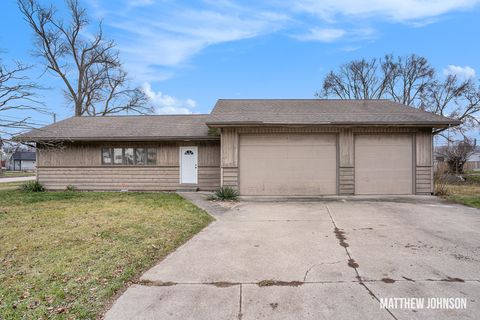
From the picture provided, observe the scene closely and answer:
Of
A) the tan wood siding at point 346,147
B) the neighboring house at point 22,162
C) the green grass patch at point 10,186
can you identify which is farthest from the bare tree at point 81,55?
the neighboring house at point 22,162

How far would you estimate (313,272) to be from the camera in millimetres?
3559

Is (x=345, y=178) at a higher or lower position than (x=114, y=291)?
higher

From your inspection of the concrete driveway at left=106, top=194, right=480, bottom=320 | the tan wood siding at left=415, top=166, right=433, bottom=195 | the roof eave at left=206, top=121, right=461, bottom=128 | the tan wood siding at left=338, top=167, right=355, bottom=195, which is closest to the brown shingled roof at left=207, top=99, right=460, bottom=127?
the roof eave at left=206, top=121, right=461, bottom=128

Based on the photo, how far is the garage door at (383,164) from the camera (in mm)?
10164

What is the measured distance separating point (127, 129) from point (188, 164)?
333 centimetres

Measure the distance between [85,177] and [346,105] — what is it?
11.7m

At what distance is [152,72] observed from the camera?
1941 centimetres

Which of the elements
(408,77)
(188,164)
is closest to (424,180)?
(188,164)

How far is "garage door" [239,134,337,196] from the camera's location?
10.2 meters

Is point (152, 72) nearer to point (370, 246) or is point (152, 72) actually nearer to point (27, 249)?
point (27, 249)

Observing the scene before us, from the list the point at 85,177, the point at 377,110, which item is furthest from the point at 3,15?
the point at 377,110

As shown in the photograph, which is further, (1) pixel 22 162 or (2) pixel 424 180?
(1) pixel 22 162

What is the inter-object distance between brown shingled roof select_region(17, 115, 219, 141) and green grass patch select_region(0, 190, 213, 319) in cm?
398

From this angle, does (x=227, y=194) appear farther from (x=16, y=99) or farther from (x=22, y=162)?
(x=22, y=162)
